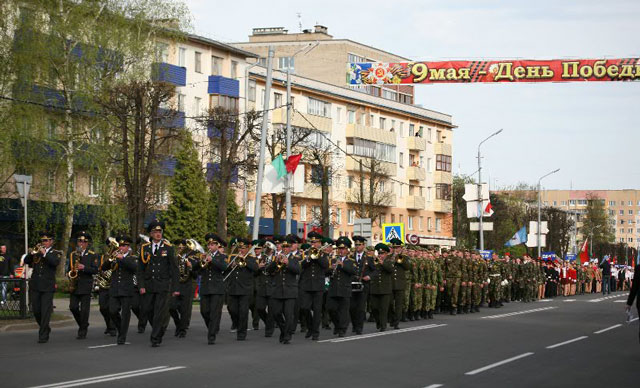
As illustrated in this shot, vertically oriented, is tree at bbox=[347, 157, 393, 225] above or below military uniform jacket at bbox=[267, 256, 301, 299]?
Answer: above

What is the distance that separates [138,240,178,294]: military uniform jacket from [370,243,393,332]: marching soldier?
20.1 feet

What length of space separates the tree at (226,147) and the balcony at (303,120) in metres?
10.0

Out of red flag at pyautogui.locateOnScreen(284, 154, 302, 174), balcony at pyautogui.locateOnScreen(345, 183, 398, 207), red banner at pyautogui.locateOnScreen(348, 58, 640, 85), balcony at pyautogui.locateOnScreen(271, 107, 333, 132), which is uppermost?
balcony at pyautogui.locateOnScreen(271, 107, 333, 132)

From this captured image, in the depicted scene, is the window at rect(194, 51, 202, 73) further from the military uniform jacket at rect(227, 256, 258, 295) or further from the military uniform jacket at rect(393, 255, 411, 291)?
the military uniform jacket at rect(227, 256, 258, 295)

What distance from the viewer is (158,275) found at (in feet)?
59.9

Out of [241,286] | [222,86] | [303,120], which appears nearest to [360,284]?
[241,286]

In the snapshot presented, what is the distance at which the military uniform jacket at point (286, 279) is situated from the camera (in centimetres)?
2016

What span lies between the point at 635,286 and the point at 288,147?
25.1 m

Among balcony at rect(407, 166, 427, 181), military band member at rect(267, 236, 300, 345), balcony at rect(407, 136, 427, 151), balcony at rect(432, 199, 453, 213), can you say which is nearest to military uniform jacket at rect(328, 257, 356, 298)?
military band member at rect(267, 236, 300, 345)

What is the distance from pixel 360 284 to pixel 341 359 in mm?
6657

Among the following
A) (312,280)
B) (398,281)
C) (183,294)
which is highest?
(312,280)

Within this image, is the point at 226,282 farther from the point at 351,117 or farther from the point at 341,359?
the point at 351,117

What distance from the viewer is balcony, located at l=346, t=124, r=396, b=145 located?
81.3 meters

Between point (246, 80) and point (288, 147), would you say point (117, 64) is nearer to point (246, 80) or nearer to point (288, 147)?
point (288, 147)
